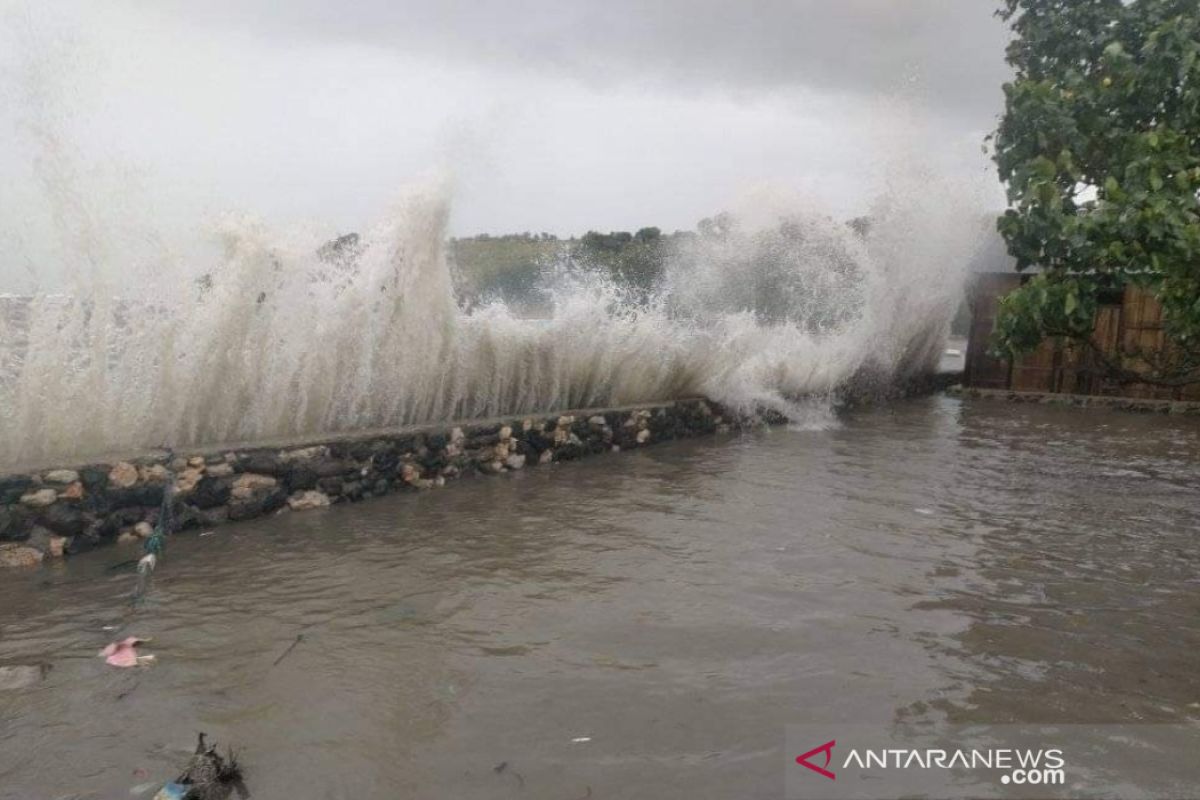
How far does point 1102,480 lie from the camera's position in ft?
24.4

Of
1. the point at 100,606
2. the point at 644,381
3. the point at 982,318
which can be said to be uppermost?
the point at 982,318

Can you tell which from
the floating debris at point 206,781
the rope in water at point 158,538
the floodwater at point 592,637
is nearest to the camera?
the floating debris at point 206,781

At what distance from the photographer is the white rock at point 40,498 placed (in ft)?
15.9

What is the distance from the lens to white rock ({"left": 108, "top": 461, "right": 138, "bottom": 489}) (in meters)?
5.25

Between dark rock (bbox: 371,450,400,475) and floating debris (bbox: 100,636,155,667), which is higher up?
dark rock (bbox: 371,450,400,475)

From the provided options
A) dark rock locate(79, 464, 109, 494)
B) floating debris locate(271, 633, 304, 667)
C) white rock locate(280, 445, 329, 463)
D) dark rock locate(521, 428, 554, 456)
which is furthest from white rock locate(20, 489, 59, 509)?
dark rock locate(521, 428, 554, 456)

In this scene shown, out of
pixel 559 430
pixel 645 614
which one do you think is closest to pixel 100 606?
pixel 645 614

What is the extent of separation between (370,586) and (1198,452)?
889 centimetres

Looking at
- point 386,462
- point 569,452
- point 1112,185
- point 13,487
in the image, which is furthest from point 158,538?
point 1112,185

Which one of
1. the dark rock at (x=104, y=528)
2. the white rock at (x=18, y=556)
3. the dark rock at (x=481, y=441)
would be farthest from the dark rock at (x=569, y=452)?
the white rock at (x=18, y=556)

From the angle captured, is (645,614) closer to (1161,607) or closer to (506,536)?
(506,536)

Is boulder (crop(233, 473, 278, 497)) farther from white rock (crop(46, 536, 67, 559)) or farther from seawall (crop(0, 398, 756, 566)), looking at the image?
white rock (crop(46, 536, 67, 559))

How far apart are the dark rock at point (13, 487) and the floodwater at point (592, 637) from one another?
0.46m

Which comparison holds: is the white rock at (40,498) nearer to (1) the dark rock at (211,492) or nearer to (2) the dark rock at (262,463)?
(1) the dark rock at (211,492)
